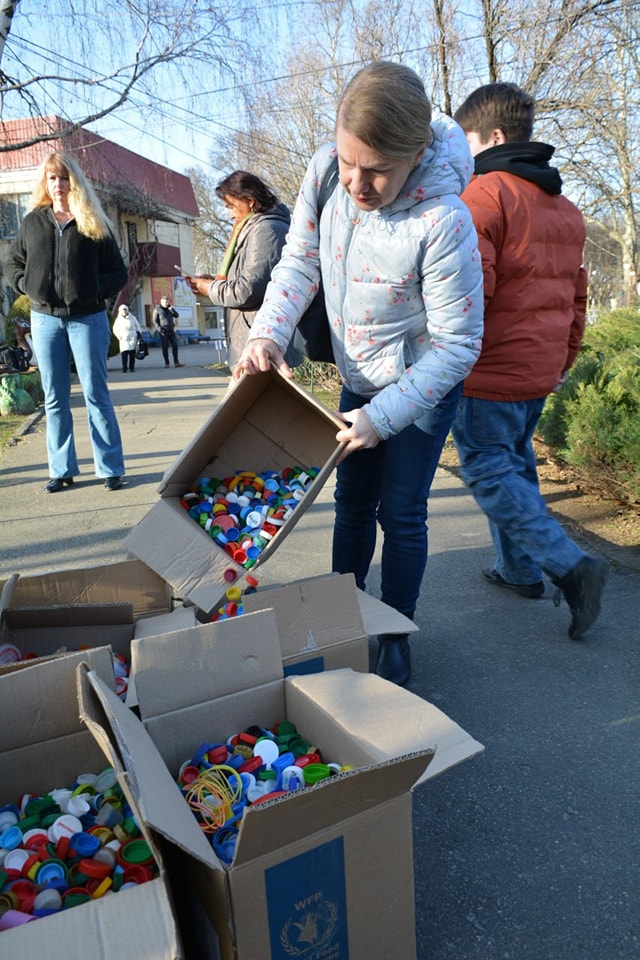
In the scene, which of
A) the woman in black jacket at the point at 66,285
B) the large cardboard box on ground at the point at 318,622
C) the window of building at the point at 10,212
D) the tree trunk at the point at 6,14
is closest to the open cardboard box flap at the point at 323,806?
the large cardboard box on ground at the point at 318,622

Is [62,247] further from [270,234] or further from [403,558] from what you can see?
[403,558]

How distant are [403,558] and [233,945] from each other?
1617 mm

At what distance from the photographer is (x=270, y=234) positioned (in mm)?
4102

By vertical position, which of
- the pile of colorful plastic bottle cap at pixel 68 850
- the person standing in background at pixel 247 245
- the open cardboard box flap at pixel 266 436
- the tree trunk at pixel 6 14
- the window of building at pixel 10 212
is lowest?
the pile of colorful plastic bottle cap at pixel 68 850

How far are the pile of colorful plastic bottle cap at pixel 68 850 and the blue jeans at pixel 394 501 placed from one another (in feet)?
4.35

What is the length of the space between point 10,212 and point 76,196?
25880 mm

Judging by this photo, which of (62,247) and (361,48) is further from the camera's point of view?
(361,48)

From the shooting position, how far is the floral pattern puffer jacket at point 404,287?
7.56 feet

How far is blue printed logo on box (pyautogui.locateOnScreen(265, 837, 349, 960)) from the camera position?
→ 1.39 m

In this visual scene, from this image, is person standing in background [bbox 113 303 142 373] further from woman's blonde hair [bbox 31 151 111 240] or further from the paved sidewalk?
the paved sidewalk

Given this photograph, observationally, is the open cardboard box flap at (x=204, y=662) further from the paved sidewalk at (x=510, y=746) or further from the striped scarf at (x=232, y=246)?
the striped scarf at (x=232, y=246)

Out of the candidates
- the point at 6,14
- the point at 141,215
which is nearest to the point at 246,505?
the point at 6,14

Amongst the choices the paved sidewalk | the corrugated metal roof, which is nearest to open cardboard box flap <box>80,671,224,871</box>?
the paved sidewalk

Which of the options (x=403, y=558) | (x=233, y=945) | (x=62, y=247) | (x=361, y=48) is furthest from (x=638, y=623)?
(x=361, y=48)
